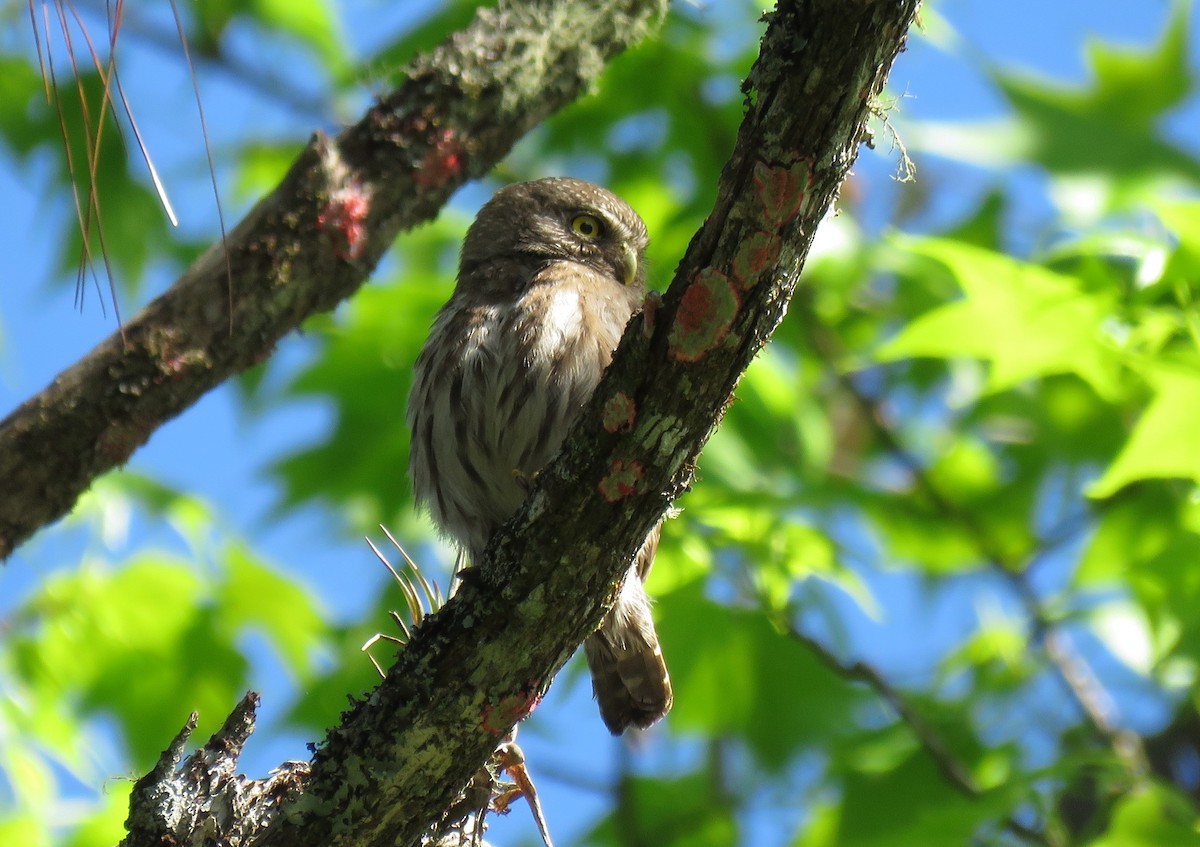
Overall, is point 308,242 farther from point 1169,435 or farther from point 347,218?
point 1169,435

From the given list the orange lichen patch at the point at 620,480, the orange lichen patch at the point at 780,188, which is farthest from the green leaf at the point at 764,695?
the orange lichen patch at the point at 780,188

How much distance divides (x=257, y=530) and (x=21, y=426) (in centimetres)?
253

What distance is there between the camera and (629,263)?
427 cm

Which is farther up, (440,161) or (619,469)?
(440,161)

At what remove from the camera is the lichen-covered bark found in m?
2.97

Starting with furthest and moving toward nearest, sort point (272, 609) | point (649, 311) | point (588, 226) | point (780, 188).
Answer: point (272, 609) → point (588, 226) → point (649, 311) → point (780, 188)

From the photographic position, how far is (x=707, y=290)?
79.5 inches

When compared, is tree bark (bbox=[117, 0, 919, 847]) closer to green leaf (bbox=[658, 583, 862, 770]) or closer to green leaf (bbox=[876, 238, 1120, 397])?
green leaf (bbox=[876, 238, 1120, 397])

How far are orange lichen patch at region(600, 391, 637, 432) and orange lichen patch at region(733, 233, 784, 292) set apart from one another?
261 millimetres

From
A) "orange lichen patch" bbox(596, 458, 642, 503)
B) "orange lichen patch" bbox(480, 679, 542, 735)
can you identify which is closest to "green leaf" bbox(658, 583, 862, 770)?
"orange lichen patch" bbox(480, 679, 542, 735)

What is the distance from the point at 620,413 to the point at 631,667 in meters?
1.52

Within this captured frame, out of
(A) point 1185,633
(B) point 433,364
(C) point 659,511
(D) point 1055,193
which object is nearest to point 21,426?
(B) point 433,364

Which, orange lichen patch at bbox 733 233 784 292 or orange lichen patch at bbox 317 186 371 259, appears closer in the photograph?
orange lichen patch at bbox 733 233 784 292

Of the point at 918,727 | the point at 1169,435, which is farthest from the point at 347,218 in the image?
the point at 918,727
